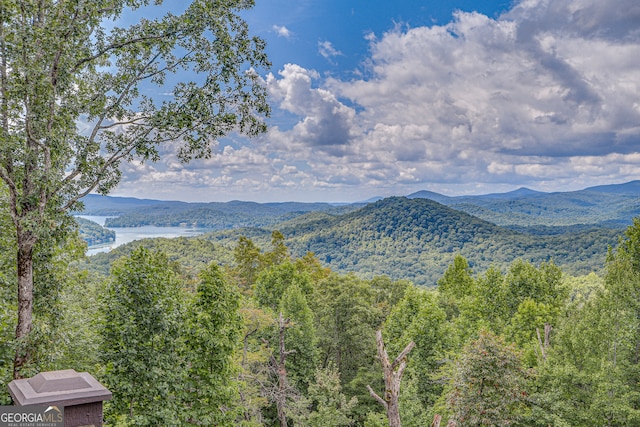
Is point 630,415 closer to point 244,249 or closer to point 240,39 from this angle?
point 240,39

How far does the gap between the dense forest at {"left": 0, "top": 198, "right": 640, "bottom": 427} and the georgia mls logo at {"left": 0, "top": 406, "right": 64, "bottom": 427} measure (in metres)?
4.84

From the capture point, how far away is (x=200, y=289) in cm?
1092

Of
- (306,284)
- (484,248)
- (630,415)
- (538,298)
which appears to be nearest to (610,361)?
(630,415)

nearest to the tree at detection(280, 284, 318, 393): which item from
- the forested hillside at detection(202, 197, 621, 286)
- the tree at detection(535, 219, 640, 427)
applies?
the tree at detection(535, 219, 640, 427)

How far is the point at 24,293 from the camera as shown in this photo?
21.3ft

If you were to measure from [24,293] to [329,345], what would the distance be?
844 inches

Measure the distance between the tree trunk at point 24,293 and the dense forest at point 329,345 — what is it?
174 millimetres

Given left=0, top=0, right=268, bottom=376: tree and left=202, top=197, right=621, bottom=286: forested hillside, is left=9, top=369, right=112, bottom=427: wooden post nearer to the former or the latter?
left=0, top=0, right=268, bottom=376: tree

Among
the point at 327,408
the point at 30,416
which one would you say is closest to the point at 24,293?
the point at 30,416

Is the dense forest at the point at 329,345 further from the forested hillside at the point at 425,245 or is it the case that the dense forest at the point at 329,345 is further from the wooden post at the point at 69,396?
the forested hillside at the point at 425,245

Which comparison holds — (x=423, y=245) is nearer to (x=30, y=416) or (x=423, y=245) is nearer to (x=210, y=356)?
(x=210, y=356)

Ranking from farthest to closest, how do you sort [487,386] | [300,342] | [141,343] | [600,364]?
1. [300,342]
2. [600,364]
3. [487,386]
4. [141,343]

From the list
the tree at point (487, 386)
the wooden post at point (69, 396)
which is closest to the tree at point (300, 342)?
the tree at point (487, 386)

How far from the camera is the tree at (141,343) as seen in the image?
8.23m
